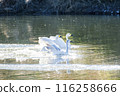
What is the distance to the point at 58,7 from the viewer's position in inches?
2147

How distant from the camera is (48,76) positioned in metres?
12.3

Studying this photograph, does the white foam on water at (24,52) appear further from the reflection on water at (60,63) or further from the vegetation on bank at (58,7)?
the vegetation on bank at (58,7)

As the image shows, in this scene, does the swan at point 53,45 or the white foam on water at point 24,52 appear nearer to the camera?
the white foam on water at point 24,52

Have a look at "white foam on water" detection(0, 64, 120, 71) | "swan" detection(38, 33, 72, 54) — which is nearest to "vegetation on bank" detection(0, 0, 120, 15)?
"swan" detection(38, 33, 72, 54)

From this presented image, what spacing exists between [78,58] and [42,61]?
4.75 ft

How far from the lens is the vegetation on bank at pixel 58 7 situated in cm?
5372

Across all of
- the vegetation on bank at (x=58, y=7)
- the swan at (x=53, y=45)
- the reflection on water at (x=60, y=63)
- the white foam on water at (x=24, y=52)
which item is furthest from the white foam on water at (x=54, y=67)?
the vegetation on bank at (x=58, y=7)

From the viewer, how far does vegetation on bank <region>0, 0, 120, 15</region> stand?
53719 millimetres

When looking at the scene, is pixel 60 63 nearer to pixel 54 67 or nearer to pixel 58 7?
pixel 54 67

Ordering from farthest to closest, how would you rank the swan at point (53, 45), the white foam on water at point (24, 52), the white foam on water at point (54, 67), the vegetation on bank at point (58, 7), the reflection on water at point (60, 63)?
the vegetation on bank at point (58, 7), the swan at point (53, 45), the white foam on water at point (24, 52), the white foam on water at point (54, 67), the reflection on water at point (60, 63)

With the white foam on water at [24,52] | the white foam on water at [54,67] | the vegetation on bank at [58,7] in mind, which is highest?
the vegetation on bank at [58,7]

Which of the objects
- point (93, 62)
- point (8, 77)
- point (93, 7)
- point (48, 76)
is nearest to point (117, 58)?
point (93, 62)

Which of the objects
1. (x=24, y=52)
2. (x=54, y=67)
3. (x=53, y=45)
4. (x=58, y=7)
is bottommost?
(x=54, y=67)

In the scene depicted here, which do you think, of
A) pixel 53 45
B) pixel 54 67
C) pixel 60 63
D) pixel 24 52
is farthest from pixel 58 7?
pixel 54 67
